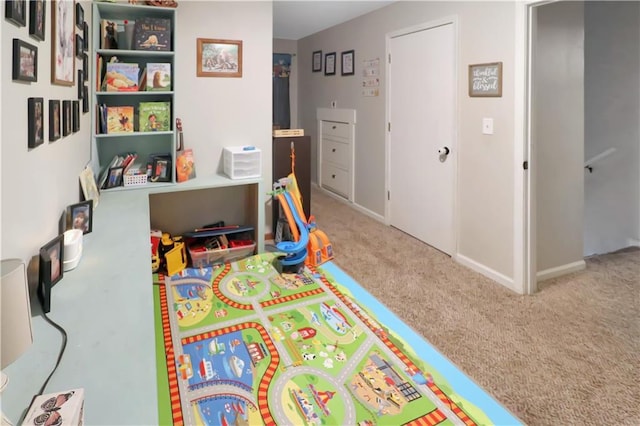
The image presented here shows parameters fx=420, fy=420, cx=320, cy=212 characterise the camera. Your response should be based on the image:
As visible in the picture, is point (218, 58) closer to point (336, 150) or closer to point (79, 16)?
point (79, 16)

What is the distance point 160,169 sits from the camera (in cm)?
309

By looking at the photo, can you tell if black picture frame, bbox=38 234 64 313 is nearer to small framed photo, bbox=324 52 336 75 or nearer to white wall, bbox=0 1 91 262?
white wall, bbox=0 1 91 262

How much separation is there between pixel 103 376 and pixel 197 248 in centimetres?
234

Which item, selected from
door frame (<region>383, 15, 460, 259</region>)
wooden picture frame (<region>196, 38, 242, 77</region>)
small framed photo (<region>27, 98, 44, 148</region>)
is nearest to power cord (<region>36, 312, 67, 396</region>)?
small framed photo (<region>27, 98, 44, 148</region>)

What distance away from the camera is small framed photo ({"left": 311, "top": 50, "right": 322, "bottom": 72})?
5770 mm

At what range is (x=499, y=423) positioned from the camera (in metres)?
1.73

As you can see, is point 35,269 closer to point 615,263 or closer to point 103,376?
point 103,376

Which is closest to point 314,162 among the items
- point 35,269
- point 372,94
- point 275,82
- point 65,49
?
point 275,82

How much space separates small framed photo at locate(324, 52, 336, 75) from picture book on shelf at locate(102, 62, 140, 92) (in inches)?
118

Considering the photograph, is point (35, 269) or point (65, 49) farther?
point (65, 49)

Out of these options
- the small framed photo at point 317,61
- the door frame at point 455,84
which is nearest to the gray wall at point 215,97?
the door frame at point 455,84

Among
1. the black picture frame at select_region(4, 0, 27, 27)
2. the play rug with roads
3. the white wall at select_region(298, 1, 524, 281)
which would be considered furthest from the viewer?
the white wall at select_region(298, 1, 524, 281)

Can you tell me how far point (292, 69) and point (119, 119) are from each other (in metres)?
4.11

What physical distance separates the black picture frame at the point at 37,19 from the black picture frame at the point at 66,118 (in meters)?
0.46
